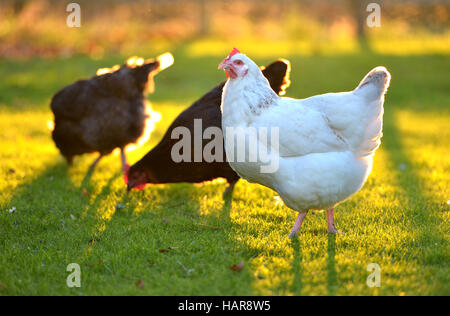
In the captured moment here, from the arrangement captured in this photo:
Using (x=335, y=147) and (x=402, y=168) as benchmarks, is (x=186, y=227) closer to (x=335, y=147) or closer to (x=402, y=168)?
(x=335, y=147)

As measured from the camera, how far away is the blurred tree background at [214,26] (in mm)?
16562

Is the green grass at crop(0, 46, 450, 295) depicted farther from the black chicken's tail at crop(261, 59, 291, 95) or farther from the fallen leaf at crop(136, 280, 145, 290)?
the black chicken's tail at crop(261, 59, 291, 95)

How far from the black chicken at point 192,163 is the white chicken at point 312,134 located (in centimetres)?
118

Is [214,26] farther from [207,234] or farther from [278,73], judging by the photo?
[207,234]

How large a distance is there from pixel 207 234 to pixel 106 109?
291cm

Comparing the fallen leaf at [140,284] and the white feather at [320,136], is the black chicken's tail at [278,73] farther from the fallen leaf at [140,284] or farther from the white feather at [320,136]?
the fallen leaf at [140,284]

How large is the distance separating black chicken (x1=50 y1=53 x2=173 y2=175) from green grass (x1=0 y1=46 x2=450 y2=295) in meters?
0.53

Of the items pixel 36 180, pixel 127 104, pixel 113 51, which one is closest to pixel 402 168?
pixel 127 104

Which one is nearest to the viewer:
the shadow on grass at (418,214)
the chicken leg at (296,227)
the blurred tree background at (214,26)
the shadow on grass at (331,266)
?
the shadow on grass at (331,266)

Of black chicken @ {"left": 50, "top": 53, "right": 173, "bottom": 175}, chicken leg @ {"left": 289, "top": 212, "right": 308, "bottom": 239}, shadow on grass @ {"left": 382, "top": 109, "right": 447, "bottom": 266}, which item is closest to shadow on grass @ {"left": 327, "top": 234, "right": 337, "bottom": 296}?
chicken leg @ {"left": 289, "top": 212, "right": 308, "bottom": 239}

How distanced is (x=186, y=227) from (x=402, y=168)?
4.02 metres

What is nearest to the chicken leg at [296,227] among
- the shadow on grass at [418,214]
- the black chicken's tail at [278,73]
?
the shadow on grass at [418,214]

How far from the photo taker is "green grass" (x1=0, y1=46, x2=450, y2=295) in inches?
142

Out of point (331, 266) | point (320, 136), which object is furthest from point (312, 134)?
point (331, 266)
